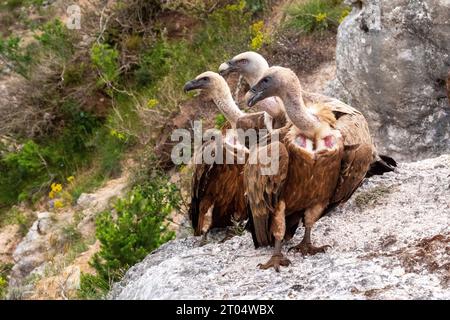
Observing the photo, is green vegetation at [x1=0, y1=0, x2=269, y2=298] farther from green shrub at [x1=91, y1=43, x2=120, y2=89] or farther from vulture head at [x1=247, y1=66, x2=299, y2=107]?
vulture head at [x1=247, y1=66, x2=299, y2=107]

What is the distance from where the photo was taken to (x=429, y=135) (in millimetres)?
8117

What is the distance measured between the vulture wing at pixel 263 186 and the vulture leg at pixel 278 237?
1.8 inches

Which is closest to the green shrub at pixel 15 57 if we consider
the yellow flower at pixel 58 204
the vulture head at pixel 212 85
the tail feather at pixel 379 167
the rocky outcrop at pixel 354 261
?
the yellow flower at pixel 58 204

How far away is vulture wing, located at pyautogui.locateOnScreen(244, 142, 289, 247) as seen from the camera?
452cm

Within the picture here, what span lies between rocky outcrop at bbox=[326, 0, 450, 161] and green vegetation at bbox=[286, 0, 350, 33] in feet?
8.68

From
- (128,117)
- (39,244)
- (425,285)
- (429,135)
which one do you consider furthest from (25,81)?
(425,285)

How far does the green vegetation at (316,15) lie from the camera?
1110 cm

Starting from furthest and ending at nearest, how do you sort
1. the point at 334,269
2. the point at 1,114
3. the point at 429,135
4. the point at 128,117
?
the point at 1,114, the point at 128,117, the point at 429,135, the point at 334,269

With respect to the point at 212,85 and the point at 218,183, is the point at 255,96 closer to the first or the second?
the point at 218,183

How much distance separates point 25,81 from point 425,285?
36.0 ft

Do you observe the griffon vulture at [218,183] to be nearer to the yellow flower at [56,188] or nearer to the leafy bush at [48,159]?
the yellow flower at [56,188]

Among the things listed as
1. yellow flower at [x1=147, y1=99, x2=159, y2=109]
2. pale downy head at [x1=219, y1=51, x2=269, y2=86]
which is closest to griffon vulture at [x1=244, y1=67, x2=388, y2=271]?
pale downy head at [x1=219, y1=51, x2=269, y2=86]
